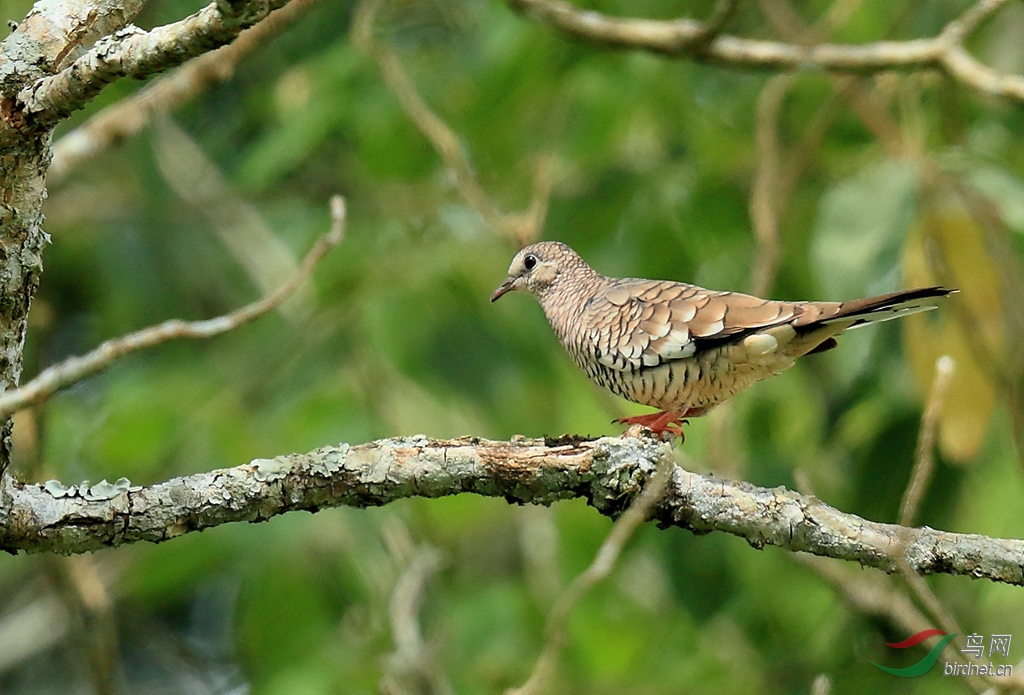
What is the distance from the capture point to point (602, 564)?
2377 mm

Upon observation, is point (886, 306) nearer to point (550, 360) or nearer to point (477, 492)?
point (477, 492)

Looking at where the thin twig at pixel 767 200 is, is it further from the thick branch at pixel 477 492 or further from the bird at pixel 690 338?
the thick branch at pixel 477 492

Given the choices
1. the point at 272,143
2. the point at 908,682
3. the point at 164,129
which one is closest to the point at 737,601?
the point at 908,682

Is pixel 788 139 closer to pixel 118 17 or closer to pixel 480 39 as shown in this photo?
pixel 480 39

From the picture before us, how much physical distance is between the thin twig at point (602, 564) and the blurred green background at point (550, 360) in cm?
149

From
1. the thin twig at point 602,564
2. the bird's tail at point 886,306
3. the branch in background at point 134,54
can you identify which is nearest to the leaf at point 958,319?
the bird's tail at point 886,306

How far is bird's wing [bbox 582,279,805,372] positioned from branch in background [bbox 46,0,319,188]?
192 centimetres

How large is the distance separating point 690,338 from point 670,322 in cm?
14

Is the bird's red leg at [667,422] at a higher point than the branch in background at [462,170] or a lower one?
lower

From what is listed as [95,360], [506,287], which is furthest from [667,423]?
[95,360]

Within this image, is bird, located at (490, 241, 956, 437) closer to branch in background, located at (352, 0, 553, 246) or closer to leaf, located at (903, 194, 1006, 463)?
leaf, located at (903, 194, 1006, 463)

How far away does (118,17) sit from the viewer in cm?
237

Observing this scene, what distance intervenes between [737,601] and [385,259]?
8.39 ft

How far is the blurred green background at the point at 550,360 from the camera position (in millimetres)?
4477
